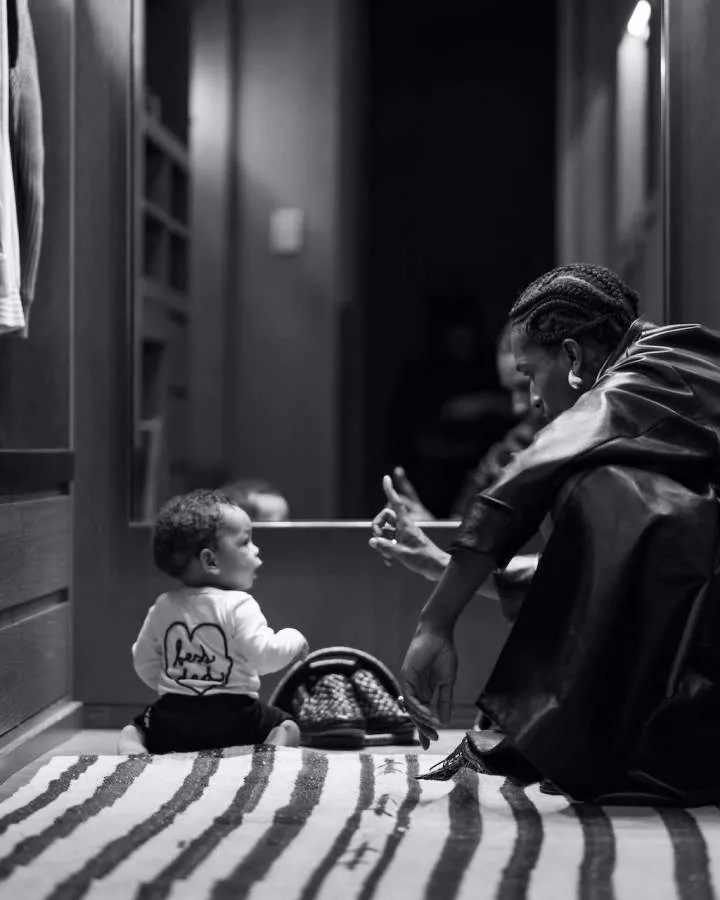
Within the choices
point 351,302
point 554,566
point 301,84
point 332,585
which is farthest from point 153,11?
point 554,566

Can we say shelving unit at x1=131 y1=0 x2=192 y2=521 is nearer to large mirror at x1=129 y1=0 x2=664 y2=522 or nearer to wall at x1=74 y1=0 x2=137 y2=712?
large mirror at x1=129 y1=0 x2=664 y2=522

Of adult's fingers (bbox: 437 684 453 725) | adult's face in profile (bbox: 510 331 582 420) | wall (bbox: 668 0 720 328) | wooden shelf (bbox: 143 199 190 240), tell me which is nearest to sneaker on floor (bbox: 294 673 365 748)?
adult's fingers (bbox: 437 684 453 725)

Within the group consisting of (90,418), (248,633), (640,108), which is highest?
(640,108)

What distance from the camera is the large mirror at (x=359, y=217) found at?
412cm

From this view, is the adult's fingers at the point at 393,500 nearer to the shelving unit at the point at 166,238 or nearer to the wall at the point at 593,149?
the wall at the point at 593,149

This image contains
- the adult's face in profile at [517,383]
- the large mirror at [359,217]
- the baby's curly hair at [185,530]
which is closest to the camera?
the baby's curly hair at [185,530]

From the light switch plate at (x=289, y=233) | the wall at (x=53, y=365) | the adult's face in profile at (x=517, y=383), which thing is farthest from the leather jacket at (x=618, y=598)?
the light switch plate at (x=289, y=233)

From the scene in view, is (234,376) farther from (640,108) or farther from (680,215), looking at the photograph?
(680,215)

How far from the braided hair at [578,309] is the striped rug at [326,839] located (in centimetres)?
60

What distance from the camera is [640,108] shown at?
2.77m

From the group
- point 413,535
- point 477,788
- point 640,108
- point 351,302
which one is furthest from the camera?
point 351,302

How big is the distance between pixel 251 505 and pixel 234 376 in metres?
2.06

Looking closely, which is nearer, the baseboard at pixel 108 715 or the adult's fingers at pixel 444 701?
the adult's fingers at pixel 444 701

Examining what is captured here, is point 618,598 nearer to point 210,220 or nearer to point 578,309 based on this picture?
point 578,309
